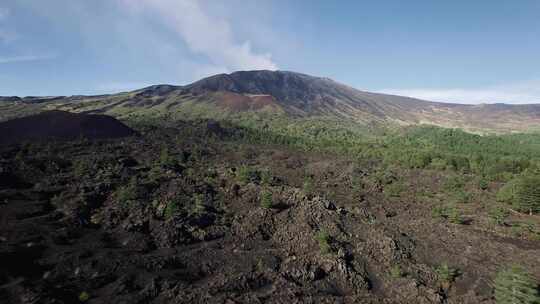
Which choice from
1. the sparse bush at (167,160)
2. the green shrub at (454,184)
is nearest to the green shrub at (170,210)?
the sparse bush at (167,160)

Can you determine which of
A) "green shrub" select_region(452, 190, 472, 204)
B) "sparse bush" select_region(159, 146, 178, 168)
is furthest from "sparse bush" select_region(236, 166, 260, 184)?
"green shrub" select_region(452, 190, 472, 204)

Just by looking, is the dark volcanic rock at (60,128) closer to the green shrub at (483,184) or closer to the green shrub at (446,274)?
the green shrub at (446,274)

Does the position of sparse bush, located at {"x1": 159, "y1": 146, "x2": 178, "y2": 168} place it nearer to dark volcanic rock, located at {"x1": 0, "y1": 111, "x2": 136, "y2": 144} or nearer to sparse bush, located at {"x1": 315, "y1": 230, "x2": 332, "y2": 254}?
dark volcanic rock, located at {"x1": 0, "y1": 111, "x2": 136, "y2": 144}

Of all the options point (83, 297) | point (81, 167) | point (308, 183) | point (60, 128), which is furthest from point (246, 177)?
point (60, 128)

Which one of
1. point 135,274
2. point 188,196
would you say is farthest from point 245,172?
point 135,274

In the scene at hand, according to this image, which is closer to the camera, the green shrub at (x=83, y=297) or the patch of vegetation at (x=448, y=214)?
the green shrub at (x=83, y=297)

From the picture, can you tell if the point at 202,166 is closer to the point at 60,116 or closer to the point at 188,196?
the point at 188,196
